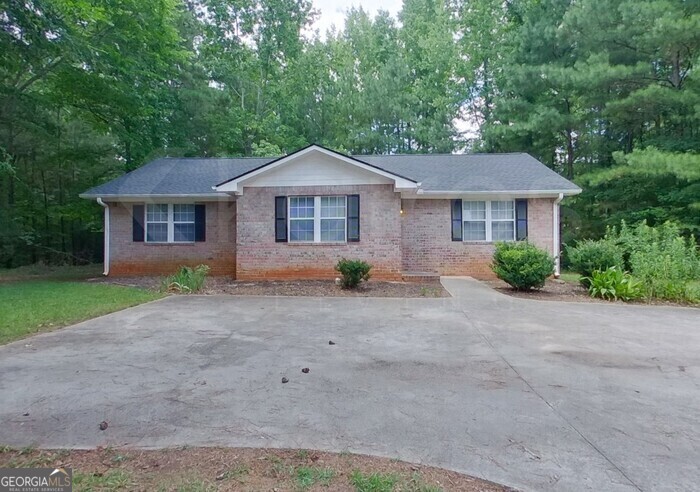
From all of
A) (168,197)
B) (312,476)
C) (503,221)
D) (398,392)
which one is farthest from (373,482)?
(168,197)

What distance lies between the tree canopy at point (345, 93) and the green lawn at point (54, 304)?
4208mm

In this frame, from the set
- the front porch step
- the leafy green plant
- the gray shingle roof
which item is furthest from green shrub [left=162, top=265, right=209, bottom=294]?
the leafy green plant

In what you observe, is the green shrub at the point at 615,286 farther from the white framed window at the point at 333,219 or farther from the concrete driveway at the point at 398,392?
the white framed window at the point at 333,219

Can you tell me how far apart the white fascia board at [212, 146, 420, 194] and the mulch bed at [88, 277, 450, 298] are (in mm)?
2750

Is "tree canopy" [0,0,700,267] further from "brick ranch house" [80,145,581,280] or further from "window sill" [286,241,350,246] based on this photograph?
"window sill" [286,241,350,246]

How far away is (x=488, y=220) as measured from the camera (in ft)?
44.2

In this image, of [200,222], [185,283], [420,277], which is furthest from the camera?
[200,222]

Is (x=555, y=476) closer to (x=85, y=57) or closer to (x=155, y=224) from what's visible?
(x=155, y=224)

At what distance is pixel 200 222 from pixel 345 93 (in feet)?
55.2

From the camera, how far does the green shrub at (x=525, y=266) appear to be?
10016 mm

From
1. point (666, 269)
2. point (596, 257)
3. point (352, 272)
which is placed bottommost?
point (352, 272)

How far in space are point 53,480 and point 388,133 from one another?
1052 inches

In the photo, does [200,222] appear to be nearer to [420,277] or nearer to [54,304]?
[54,304]

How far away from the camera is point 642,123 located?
63.5ft
